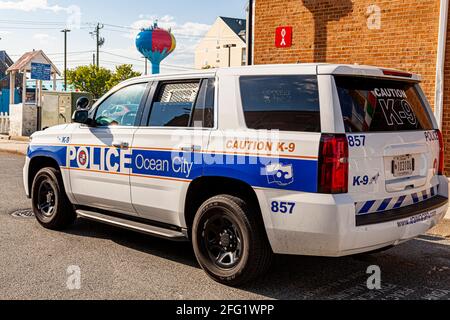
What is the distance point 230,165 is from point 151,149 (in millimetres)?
1013

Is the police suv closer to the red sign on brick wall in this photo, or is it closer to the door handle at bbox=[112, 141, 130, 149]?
the door handle at bbox=[112, 141, 130, 149]

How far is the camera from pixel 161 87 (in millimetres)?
5273

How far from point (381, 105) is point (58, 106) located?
16.3 m

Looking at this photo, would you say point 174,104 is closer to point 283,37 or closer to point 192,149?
point 192,149

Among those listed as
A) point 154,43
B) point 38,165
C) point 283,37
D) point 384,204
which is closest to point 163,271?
point 384,204

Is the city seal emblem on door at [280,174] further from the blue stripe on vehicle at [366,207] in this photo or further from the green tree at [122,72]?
the green tree at [122,72]

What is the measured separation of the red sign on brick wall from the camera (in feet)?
39.7

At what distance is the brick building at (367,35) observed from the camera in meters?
9.95

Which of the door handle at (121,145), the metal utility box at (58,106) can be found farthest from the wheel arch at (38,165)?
the metal utility box at (58,106)

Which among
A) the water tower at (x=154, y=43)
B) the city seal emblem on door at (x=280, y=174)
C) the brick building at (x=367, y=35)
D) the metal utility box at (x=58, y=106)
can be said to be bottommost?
the city seal emblem on door at (x=280, y=174)

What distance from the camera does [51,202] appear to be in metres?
6.45

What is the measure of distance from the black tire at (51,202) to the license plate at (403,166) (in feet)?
12.6
